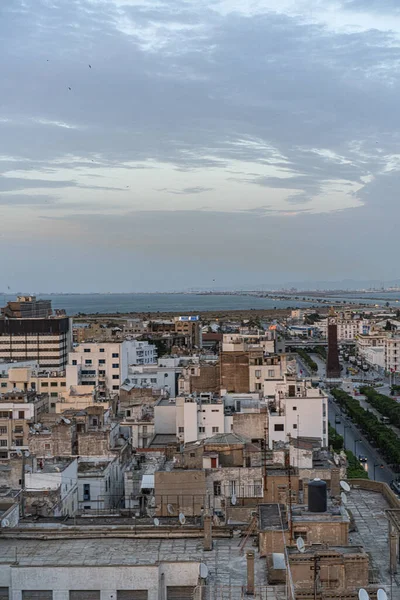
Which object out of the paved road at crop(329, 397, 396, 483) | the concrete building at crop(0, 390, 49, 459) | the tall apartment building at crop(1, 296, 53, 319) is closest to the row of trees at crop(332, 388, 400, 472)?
the paved road at crop(329, 397, 396, 483)

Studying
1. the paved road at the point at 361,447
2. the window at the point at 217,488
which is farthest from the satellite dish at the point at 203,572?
the paved road at the point at 361,447

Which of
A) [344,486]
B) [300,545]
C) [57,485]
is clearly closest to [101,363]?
[57,485]

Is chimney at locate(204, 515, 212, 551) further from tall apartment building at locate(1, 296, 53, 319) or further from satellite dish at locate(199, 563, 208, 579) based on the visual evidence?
tall apartment building at locate(1, 296, 53, 319)

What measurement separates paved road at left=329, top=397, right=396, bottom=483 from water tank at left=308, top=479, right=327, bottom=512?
22.1 metres

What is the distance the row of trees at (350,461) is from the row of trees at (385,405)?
284 inches

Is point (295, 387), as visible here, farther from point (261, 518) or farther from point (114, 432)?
point (261, 518)

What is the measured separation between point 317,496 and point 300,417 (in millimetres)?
16554

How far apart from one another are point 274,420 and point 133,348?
2883cm

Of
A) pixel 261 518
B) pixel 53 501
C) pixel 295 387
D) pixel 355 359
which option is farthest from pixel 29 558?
pixel 355 359

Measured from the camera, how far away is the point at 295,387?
33.1 metres

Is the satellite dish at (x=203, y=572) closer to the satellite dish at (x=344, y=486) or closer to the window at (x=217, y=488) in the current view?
the satellite dish at (x=344, y=486)

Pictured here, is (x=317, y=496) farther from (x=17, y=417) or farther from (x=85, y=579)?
(x=17, y=417)

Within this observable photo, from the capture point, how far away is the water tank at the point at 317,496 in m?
13.9

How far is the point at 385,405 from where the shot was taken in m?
55.1
